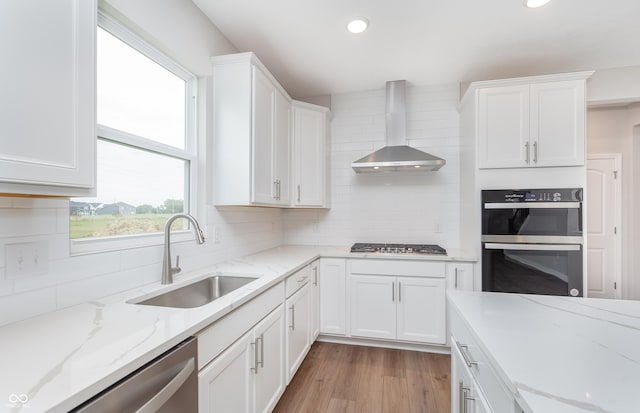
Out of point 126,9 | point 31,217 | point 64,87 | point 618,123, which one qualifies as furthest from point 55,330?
point 618,123

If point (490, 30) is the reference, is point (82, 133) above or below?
below

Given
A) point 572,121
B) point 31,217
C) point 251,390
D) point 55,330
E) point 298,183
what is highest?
point 572,121

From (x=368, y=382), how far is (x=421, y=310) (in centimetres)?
79

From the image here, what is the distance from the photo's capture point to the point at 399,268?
265 cm

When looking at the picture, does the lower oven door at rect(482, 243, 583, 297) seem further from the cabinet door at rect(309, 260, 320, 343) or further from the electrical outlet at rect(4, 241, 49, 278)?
the electrical outlet at rect(4, 241, 49, 278)

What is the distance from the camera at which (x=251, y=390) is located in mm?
1479

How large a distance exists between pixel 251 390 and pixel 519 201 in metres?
2.42

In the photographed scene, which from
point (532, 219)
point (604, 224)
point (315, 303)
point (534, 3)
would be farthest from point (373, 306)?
point (604, 224)

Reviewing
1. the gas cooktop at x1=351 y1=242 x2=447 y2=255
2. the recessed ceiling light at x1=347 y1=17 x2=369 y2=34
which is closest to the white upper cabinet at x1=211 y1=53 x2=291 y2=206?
the recessed ceiling light at x1=347 y1=17 x2=369 y2=34

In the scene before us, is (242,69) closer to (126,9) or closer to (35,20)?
(126,9)

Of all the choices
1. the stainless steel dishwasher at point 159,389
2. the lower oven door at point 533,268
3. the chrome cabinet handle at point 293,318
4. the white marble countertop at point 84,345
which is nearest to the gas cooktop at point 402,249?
the lower oven door at point 533,268

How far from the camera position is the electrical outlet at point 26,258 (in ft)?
3.38

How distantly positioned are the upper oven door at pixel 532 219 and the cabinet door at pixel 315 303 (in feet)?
4.93

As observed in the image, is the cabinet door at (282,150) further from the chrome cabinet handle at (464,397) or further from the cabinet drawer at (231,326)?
the chrome cabinet handle at (464,397)
